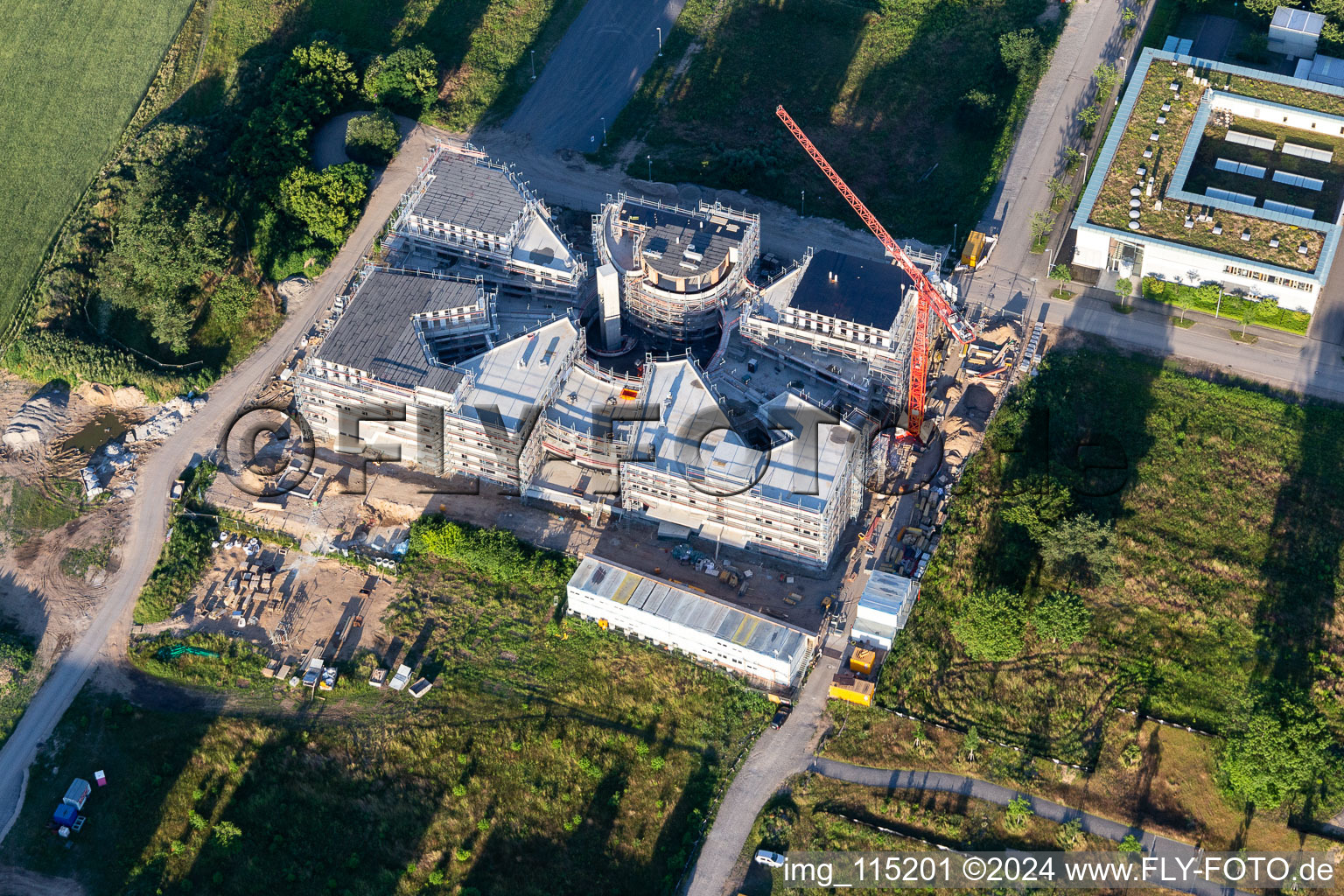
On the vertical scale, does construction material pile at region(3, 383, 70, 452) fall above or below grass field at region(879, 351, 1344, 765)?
below

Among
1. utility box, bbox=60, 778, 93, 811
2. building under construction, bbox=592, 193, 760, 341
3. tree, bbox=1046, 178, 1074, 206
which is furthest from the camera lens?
tree, bbox=1046, 178, 1074, 206

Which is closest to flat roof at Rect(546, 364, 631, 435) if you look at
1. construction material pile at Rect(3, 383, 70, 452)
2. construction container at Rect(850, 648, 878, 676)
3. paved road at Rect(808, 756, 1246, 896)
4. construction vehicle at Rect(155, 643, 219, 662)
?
construction container at Rect(850, 648, 878, 676)

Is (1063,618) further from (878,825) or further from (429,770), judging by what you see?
(429,770)

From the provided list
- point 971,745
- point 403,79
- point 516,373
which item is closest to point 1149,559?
point 971,745

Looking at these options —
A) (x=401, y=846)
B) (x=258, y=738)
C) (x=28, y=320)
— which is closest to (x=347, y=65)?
(x=28, y=320)

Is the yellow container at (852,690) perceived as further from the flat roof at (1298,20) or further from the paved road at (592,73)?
the flat roof at (1298,20)

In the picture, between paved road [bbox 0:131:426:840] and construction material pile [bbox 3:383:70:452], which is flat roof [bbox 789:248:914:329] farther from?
construction material pile [bbox 3:383:70:452]

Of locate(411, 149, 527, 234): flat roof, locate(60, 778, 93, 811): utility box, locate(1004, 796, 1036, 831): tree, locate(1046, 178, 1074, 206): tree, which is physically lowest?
locate(60, 778, 93, 811): utility box

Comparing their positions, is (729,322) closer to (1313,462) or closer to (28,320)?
(1313,462)
